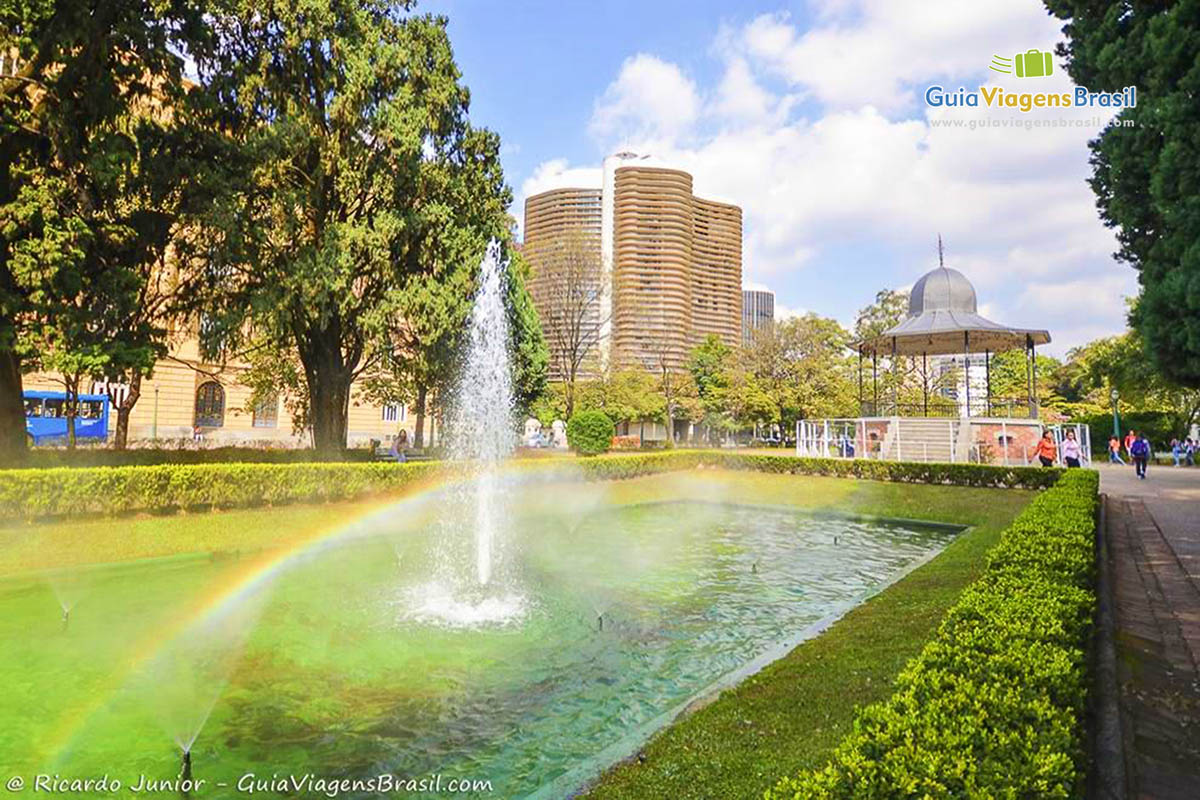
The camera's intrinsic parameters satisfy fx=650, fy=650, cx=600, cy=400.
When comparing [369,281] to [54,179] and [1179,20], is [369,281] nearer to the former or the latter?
[54,179]

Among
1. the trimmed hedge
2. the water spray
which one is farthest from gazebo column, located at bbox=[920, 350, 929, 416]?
the water spray

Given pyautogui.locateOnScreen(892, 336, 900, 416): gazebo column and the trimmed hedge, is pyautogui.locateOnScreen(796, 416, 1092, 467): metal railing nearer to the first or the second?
pyautogui.locateOnScreen(892, 336, 900, 416): gazebo column

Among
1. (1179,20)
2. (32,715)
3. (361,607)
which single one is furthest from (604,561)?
(1179,20)

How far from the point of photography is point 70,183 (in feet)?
44.4

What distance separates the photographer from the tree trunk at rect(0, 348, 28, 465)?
13453mm

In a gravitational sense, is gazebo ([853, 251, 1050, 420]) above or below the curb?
above

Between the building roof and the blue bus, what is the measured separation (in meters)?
36.8

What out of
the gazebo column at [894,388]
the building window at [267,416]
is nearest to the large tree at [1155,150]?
the gazebo column at [894,388]

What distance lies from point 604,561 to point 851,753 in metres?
9.26

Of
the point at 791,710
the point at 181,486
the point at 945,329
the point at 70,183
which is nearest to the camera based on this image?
the point at 791,710

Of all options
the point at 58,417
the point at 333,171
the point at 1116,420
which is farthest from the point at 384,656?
the point at 1116,420

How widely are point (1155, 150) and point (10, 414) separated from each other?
65.4 feet

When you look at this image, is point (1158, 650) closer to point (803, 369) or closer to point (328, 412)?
point (328, 412)

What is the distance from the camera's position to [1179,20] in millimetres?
6254
